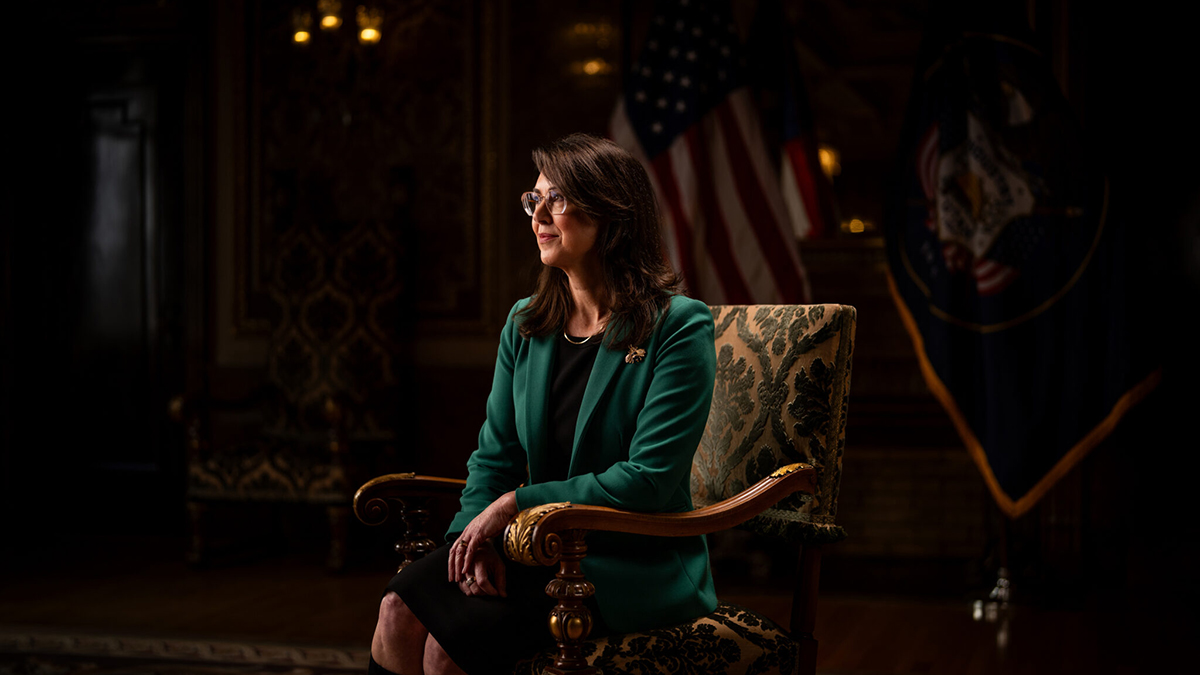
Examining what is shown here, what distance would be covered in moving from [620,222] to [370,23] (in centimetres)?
339

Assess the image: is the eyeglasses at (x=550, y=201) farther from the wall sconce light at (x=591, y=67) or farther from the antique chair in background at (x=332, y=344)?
the wall sconce light at (x=591, y=67)

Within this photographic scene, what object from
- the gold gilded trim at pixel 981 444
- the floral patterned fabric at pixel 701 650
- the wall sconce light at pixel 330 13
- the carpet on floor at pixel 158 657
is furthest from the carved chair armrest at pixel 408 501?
the wall sconce light at pixel 330 13

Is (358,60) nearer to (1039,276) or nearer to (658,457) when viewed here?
(1039,276)

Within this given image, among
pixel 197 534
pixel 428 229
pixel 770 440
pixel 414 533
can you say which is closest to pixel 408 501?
pixel 414 533

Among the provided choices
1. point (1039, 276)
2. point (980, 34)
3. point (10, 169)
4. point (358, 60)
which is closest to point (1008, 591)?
point (1039, 276)

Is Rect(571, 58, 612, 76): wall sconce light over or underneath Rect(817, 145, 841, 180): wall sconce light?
over

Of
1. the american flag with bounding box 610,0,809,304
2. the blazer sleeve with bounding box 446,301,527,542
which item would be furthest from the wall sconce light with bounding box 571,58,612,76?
the blazer sleeve with bounding box 446,301,527,542

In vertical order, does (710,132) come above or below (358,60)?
below

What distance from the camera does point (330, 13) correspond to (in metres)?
4.68

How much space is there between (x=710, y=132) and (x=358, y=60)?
5.74ft

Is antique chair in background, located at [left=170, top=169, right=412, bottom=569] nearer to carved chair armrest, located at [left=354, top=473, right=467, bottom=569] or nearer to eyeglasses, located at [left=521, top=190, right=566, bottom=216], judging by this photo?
carved chair armrest, located at [left=354, top=473, right=467, bottom=569]

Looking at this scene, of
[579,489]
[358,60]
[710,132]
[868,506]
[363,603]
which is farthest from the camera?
[358,60]

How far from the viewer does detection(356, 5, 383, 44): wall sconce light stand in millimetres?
4648

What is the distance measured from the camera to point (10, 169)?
497cm
